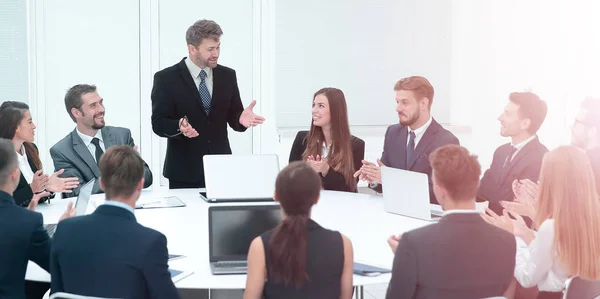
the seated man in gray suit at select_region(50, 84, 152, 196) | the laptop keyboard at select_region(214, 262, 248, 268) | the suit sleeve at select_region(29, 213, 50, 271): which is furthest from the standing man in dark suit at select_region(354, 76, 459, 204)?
the suit sleeve at select_region(29, 213, 50, 271)

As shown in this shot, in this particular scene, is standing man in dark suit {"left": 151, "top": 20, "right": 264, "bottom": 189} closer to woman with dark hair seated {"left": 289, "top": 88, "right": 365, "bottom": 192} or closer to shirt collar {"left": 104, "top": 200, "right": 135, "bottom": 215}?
woman with dark hair seated {"left": 289, "top": 88, "right": 365, "bottom": 192}

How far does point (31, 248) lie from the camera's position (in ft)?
9.14

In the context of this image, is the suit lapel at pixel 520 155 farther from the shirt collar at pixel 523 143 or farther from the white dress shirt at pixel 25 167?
the white dress shirt at pixel 25 167

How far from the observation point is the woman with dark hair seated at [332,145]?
5.05 m

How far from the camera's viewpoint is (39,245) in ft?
9.15

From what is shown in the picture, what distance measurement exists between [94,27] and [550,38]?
414 cm

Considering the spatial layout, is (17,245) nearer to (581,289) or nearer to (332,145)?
(581,289)

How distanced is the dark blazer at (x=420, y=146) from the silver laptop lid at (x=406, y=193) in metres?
0.45

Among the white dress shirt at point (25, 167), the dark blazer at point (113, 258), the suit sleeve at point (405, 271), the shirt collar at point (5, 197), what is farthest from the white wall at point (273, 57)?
the suit sleeve at point (405, 271)

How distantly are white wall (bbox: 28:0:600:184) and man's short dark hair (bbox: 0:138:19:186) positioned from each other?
147 inches

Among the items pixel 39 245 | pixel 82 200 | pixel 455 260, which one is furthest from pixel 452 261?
pixel 82 200

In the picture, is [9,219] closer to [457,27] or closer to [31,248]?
[31,248]

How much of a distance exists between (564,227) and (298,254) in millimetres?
998

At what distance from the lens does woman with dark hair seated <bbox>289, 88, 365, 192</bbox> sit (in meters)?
5.05
